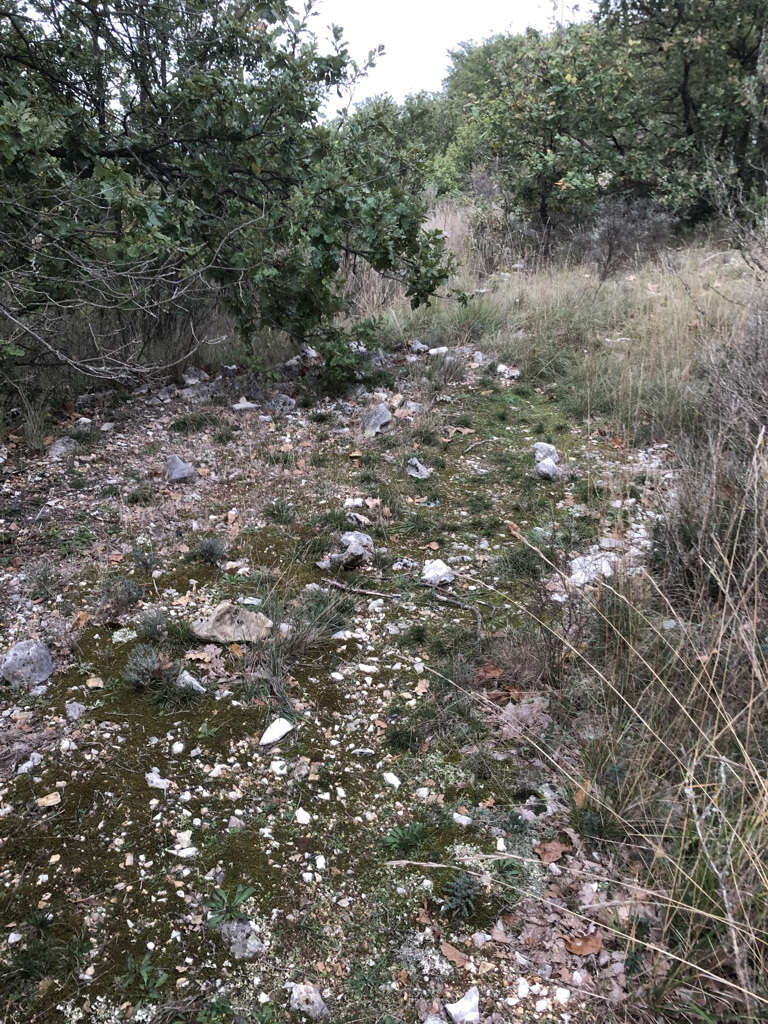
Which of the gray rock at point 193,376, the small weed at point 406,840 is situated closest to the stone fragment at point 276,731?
the small weed at point 406,840

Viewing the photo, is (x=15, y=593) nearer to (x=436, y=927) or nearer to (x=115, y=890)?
(x=115, y=890)

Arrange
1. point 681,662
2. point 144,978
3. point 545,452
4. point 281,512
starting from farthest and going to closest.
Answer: point 545,452 < point 281,512 < point 681,662 < point 144,978

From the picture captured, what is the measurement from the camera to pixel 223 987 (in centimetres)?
167

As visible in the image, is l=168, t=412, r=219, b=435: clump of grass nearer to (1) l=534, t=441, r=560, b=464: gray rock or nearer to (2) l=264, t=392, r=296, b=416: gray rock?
(2) l=264, t=392, r=296, b=416: gray rock

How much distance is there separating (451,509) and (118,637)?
2.06 meters

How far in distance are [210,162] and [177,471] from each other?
2114 millimetres

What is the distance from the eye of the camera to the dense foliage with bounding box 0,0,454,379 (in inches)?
161

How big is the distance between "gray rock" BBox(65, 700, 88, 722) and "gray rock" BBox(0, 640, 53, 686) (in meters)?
0.19

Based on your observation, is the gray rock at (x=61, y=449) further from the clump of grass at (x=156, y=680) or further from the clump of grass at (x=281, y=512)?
the clump of grass at (x=156, y=680)

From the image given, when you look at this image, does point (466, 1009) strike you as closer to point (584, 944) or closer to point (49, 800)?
point (584, 944)

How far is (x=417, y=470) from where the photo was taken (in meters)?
4.46

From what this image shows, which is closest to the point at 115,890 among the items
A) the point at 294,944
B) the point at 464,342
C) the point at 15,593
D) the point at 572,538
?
the point at 294,944

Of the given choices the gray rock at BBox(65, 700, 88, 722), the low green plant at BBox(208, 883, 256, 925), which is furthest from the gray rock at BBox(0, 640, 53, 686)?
the low green plant at BBox(208, 883, 256, 925)

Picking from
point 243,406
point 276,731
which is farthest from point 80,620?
point 243,406
